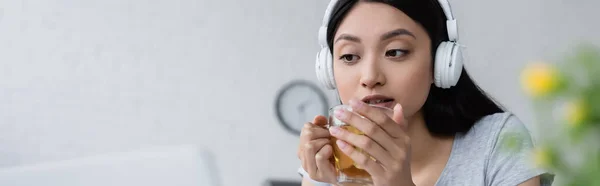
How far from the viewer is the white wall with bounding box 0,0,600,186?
12.8 ft

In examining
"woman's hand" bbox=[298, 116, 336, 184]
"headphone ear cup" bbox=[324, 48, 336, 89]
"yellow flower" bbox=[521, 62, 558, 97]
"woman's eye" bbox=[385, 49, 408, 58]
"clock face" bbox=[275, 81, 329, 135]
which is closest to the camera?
"yellow flower" bbox=[521, 62, 558, 97]

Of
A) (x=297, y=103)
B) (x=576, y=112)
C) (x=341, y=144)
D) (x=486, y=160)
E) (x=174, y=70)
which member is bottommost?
(x=297, y=103)

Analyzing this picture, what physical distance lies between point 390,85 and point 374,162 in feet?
0.76

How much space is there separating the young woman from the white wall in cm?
254

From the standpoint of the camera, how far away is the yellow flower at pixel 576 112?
0.16 meters

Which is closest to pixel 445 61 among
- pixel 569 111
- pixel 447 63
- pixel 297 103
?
pixel 447 63

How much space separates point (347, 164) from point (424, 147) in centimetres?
40

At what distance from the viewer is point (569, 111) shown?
0.16 m

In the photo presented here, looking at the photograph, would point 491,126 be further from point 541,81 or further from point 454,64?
point 541,81

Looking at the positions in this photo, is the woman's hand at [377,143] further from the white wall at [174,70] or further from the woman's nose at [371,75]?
the white wall at [174,70]

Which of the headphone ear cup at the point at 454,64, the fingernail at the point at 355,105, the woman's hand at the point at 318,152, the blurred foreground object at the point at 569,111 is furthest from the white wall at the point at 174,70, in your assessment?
the blurred foreground object at the point at 569,111

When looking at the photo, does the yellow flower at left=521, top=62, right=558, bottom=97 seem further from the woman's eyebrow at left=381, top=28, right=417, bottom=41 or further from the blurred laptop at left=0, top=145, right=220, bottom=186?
the woman's eyebrow at left=381, top=28, right=417, bottom=41

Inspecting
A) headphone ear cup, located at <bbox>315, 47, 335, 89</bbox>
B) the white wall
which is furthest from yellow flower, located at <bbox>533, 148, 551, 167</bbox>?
the white wall

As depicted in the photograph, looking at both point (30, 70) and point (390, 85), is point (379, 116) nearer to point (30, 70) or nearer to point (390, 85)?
point (390, 85)
